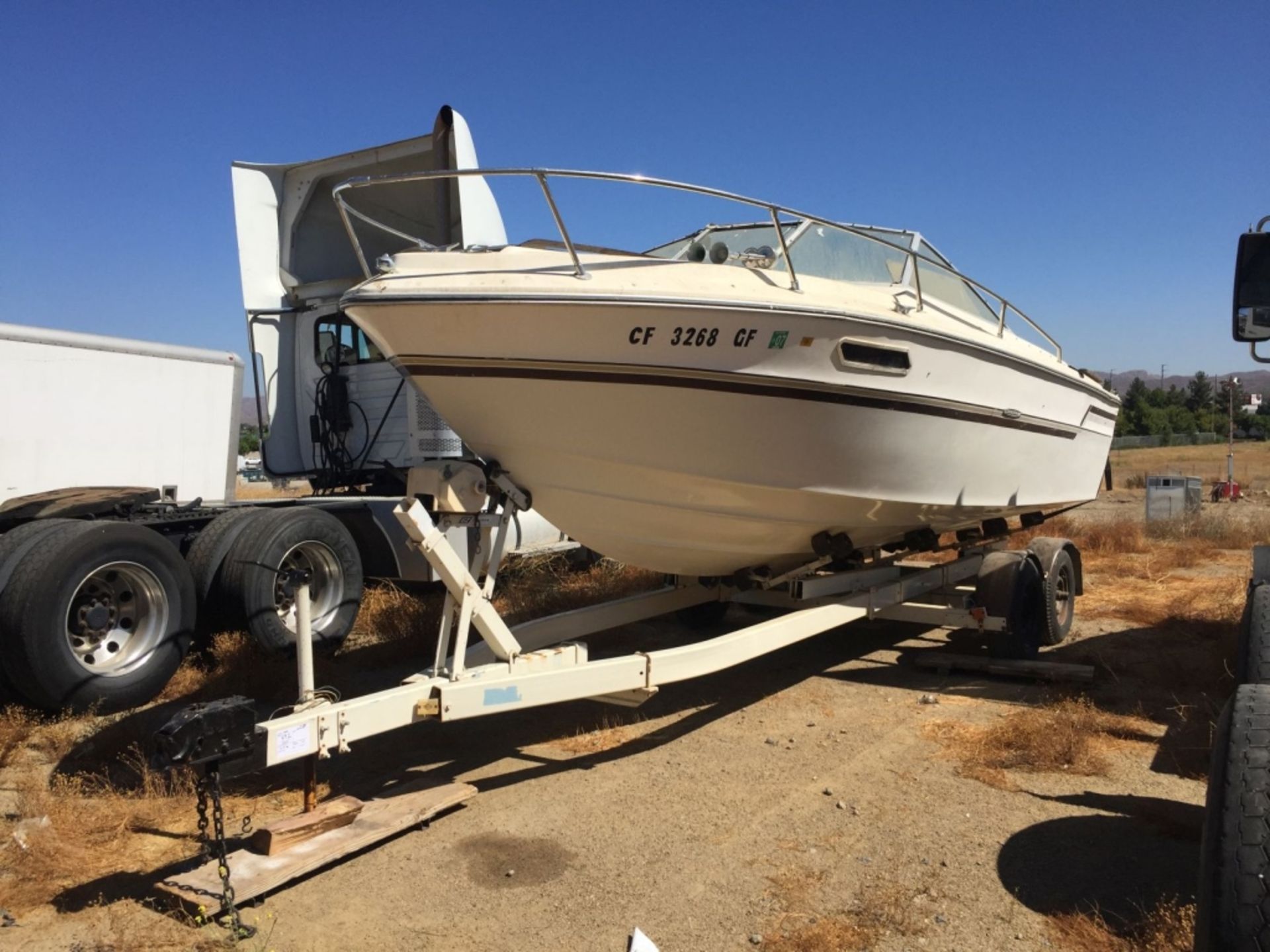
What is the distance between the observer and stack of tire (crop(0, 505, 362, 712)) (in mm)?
4301

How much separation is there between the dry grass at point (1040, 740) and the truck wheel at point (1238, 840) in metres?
1.67

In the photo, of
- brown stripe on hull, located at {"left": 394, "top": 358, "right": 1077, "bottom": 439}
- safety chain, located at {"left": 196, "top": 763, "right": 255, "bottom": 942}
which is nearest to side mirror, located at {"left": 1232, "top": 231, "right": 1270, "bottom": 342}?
brown stripe on hull, located at {"left": 394, "top": 358, "right": 1077, "bottom": 439}

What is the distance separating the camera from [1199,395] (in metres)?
74.3

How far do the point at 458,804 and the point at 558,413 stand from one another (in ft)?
5.34

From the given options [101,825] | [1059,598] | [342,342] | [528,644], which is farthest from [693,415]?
[342,342]

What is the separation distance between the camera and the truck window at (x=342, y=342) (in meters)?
7.66

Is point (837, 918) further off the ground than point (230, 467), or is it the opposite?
point (230, 467)

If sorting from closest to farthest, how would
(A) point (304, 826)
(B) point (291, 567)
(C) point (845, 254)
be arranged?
(A) point (304, 826), (C) point (845, 254), (B) point (291, 567)

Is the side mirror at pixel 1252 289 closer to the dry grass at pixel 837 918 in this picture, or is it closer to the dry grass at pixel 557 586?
the dry grass at pixel 837 918

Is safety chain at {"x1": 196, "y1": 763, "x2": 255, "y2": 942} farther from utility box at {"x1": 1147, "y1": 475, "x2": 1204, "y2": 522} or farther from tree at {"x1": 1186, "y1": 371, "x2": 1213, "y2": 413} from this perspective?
tree at {"x1": 1186, "y1": 371, "x2": 1213, "y2": 413}

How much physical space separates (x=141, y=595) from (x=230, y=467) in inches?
102

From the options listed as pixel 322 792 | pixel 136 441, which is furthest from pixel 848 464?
pixel 136 441

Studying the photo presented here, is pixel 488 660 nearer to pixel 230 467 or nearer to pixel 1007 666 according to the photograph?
pixel 1007 666

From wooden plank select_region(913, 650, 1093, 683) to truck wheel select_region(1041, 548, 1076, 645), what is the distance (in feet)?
1.12
